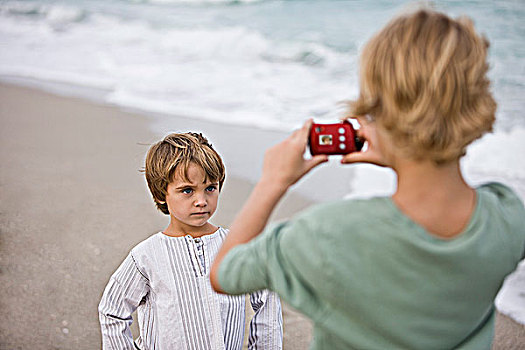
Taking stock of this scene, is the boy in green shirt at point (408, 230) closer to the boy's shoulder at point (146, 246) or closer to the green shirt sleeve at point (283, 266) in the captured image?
the green shirt sleeve at point (283, 266)

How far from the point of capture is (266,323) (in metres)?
2.28

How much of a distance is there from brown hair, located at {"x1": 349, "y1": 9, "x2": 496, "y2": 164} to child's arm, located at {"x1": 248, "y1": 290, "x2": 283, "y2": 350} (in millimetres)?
1284

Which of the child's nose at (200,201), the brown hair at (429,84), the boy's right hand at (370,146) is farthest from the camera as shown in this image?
the child's nose at (200,201)

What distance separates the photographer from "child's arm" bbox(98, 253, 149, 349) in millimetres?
2143

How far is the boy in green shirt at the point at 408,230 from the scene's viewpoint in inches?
43.5

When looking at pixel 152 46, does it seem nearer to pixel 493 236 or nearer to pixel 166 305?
pixel 166 305

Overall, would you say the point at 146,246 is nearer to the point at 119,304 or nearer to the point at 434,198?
the point at 119,304

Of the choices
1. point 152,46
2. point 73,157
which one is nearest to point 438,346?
point 73,157

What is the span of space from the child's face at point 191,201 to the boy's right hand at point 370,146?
3.59 feet

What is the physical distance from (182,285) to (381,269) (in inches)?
47.2

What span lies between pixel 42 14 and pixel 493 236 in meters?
12.9

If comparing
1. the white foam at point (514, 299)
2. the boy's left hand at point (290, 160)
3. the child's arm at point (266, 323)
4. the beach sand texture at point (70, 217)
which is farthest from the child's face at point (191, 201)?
the white foam at point (514, 299)

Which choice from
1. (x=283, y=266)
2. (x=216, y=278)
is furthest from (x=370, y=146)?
(x=216, y=278)

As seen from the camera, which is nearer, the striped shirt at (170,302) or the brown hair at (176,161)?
the striped shirt at (170,302)
